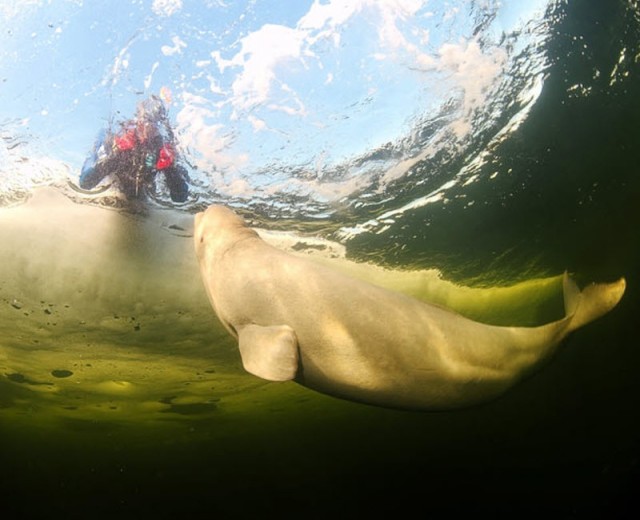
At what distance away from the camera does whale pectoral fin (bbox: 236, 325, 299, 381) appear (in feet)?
10.6

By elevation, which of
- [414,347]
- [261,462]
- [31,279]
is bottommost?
[261,462]

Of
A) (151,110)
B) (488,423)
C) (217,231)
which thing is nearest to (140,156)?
(151,110)

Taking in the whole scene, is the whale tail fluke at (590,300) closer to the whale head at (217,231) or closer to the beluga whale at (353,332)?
the beluga whale at (353,332)

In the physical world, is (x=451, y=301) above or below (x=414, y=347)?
above

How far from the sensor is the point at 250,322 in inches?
155

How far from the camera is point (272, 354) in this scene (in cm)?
328

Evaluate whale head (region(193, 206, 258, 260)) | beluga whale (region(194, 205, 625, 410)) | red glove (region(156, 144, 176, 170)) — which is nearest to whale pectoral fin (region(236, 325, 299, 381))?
beluga whale (region(194, 205, 625, 410))

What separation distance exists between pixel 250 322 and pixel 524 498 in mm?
32431

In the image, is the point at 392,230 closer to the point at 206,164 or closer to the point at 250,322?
the point at 206,164

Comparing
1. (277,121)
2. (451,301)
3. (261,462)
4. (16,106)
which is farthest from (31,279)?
(261,462)

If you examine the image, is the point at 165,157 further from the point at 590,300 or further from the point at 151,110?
the point at 590,300

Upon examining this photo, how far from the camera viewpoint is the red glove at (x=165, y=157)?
6625mm

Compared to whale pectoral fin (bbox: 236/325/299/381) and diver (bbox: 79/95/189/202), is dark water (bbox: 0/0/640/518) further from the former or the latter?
diver (bbox: 79/95/189/202)

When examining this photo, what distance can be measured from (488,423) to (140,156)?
36408 mm
